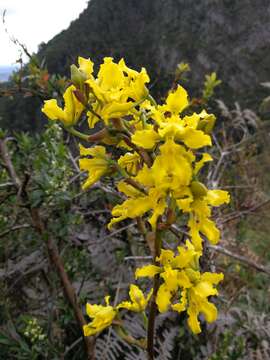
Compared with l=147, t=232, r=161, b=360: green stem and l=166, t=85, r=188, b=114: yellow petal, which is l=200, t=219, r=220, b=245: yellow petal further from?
l=166, t=85, r=188, b=114: yellow petal

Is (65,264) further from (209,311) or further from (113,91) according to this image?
(113,91)

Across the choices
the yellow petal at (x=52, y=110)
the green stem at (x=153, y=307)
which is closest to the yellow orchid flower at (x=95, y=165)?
the yellow petal at (x=52, y=110)

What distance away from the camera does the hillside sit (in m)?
21.3

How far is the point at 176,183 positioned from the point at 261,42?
22408mm

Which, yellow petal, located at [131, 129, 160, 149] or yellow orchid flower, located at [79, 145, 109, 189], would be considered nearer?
yellow petal, located at [131, 129, 160, 149]

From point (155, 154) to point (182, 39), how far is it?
26658 millimetres

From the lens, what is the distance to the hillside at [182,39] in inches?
840

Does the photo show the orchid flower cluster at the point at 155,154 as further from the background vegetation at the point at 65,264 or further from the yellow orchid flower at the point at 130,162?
the background vegetation at the point at 65,264

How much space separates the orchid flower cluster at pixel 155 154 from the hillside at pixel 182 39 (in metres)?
17.1

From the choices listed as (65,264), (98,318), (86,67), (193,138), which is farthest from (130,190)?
(65,264)

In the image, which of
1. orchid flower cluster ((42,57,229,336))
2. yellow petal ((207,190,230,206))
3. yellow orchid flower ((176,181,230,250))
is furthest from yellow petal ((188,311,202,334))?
yellow petal ((207,190,230,206))

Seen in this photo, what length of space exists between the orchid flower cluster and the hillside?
17098 mm

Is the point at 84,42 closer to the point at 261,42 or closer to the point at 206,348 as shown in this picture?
the point at 261,42

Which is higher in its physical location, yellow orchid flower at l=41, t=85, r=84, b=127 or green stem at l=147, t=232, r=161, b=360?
yellow orchid flower at l=41, t=85, r=84, b=127
